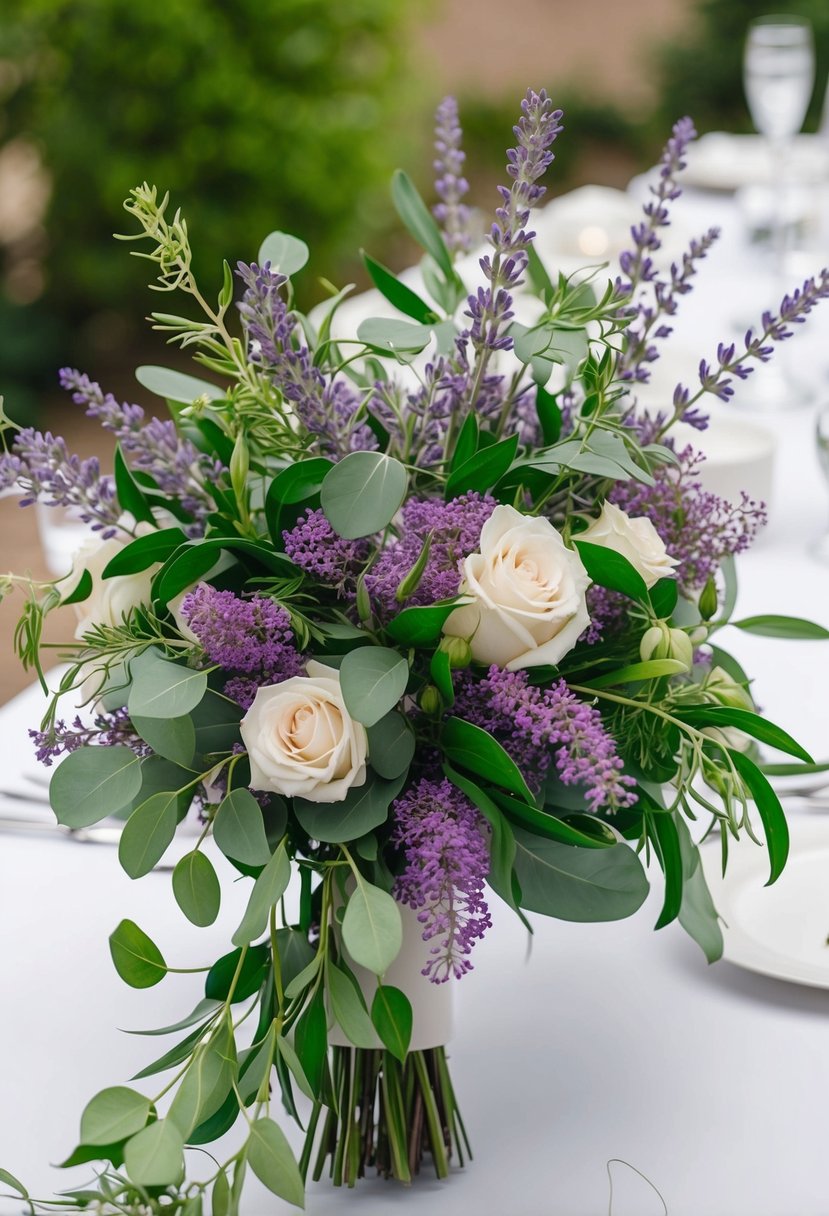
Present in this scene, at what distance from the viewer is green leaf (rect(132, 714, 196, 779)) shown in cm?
62

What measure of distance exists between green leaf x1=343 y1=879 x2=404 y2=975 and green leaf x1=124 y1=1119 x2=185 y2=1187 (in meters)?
0.10

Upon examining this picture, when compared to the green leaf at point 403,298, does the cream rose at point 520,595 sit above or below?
below

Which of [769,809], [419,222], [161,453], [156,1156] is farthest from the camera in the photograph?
[419,222]

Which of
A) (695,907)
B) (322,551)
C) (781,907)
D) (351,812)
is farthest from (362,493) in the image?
(781,907)

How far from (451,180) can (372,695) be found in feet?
1.40

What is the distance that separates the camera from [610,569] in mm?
649

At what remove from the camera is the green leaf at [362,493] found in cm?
62

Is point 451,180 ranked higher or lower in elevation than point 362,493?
higher

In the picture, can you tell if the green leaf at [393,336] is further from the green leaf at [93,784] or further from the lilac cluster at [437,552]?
the green leaf at [93,784]

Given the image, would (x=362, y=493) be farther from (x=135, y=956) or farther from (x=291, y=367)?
(x=135, y=956)

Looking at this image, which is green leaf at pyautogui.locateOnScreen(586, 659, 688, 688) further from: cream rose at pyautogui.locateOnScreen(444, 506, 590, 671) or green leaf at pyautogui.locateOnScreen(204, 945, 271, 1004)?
green leaf at pyautogui.locateOnScreen(204, 945, 271, 1004)

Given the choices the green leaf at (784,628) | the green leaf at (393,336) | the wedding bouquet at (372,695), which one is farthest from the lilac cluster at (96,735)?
the green leaf at (784,628)

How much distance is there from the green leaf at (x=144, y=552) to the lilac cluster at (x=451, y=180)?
0.30 m

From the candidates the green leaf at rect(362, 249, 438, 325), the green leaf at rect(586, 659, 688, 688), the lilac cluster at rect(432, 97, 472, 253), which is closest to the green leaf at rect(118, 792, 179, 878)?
the green leaf at rect(586, 659, 688, 688)
